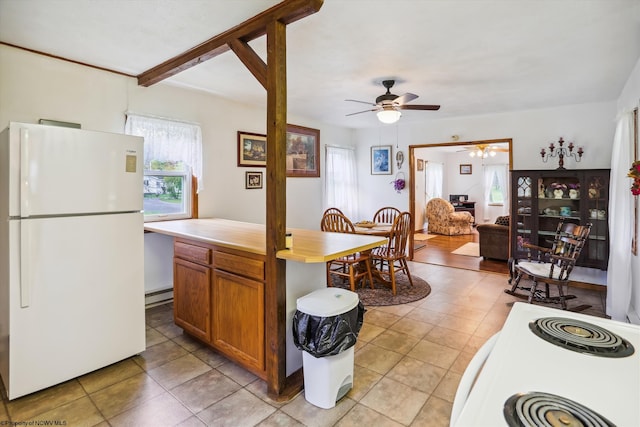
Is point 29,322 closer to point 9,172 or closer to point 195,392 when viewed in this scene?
point 9,172

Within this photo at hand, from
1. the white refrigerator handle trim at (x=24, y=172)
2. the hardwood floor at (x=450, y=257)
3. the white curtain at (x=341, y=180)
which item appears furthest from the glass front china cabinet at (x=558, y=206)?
the white refrigerator handle trim at (x=24, y=172)

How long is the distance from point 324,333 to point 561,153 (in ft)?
14.3

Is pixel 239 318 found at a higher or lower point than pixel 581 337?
lower

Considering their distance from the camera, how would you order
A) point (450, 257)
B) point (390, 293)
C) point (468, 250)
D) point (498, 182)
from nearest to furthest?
point (390, 293), point (450, 257), point (468, 250), point (498, 182)

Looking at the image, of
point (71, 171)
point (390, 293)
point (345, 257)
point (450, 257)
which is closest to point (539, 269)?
point (390, 293)

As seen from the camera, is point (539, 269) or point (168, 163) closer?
point (539, 269)

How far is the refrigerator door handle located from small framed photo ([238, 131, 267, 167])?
2.64 metres

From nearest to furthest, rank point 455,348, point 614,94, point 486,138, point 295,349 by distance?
point 295,349 → point 455,348 → point 614,94 → point 486,138

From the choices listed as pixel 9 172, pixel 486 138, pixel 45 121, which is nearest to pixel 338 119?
pixel 486 138

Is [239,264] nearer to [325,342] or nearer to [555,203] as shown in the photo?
[325,342]

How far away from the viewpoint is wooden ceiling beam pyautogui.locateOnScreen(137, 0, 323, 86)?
1.95 m

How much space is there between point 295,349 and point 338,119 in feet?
13.8

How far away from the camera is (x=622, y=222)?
3.16 metres

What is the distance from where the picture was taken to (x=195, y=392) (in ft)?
7.05
